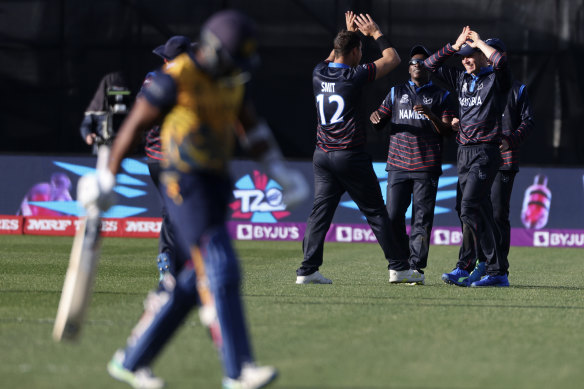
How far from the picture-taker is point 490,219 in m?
10.0

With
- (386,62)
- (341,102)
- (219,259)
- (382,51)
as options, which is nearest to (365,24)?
(382,51)

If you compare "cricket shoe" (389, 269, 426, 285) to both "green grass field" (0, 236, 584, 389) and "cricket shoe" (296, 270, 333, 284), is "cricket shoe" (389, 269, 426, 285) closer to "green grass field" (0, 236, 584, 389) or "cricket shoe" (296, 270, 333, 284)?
"green grass field" (0, 236, 584, 389)

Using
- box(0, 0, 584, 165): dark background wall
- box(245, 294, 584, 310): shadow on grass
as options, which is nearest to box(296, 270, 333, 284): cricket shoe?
box(245, 294, 584, 310): shadow on grass

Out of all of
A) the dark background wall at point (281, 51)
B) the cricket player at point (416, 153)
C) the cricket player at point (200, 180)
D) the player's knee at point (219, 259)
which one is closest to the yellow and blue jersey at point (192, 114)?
the cricket player at point (200, 180)

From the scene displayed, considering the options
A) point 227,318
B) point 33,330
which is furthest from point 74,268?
point 33,330

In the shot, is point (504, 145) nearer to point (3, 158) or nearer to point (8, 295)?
point (8, 295)

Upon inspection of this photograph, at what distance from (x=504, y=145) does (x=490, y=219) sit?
0.69m

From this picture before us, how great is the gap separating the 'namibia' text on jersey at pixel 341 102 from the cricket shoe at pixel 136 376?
4.87m

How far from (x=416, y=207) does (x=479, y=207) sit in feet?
2.17

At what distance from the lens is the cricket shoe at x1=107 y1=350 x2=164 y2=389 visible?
198 inches

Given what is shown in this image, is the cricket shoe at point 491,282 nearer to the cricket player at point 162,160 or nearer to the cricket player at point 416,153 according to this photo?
the cricket player at point 416,153

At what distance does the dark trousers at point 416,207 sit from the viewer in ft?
33.4

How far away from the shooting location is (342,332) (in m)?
6.93

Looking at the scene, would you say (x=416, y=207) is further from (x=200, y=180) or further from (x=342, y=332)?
(x=200, y=180)
